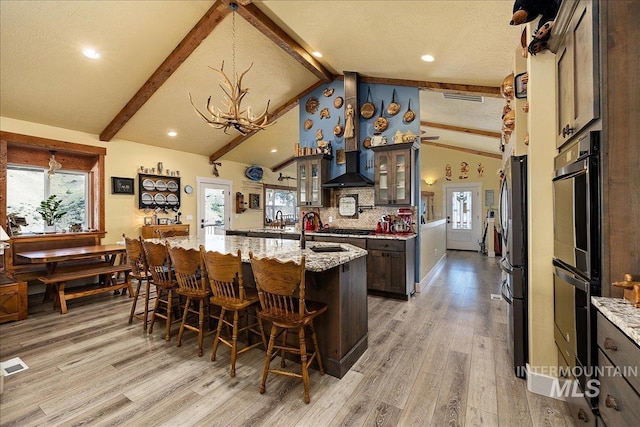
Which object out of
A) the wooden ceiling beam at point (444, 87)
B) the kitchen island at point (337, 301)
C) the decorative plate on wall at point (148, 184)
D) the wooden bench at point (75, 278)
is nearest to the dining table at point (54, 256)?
the wooden bench at point (75, 278)

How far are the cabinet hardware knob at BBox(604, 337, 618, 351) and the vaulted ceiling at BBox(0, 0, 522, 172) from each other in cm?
260

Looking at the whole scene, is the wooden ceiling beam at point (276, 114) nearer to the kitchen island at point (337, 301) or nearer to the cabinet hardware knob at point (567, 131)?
the kitchen island at point (337, 301)

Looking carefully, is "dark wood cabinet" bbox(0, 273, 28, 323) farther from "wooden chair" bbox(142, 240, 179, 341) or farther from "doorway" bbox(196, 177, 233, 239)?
"doorway" bbox(196, 177, 233, 239)

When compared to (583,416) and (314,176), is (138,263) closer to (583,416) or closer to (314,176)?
(314,176)

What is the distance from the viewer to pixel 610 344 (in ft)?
3.66

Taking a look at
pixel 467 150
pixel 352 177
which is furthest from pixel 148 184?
pixel 467 150

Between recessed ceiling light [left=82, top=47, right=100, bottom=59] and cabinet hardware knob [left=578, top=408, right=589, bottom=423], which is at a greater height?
recessed ceiling light [left=82, top=47, right=100, bottom=59]

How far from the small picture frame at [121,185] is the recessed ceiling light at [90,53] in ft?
7.99

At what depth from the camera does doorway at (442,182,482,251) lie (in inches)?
338

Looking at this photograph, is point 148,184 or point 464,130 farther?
point 464,130

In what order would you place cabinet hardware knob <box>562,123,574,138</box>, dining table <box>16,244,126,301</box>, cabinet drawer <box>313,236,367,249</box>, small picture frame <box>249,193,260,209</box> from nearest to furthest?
cabinet hardware knob <box>562,123,574,138</box>
dining table <box>16,244,126,301</box>
cabinet drawer <box>313,236,367,249</box>
small picture frame <box>249,193,260,209</box>

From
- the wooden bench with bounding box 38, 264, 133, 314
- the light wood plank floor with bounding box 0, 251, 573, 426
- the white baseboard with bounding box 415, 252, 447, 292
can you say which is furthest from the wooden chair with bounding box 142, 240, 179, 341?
the white baseboard with bounding box 415, 252, 447, 292

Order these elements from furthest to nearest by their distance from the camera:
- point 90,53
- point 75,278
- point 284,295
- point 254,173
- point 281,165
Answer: point 281,165 < point 254,173 < point 75,278 < point 90,53 < point 284,295

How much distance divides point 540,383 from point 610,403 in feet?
3.45
